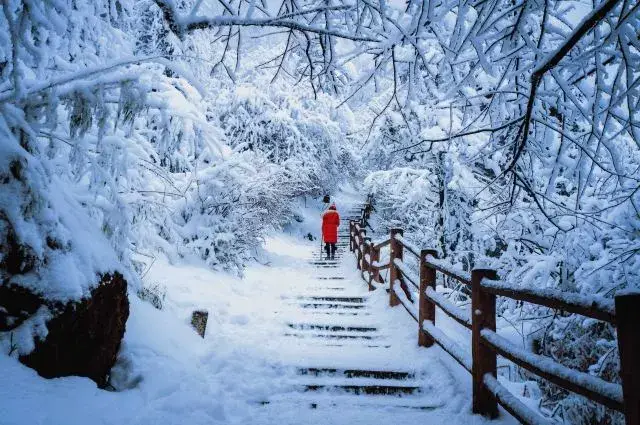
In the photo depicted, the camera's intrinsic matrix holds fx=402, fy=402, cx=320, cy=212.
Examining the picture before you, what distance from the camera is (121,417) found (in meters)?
2.71

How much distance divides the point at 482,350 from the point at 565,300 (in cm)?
109

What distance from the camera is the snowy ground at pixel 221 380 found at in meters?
2.49

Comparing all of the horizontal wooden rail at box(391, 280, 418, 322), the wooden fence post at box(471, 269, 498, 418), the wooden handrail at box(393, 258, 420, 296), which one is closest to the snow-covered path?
the wooden fence post at box(471, 269, 498, 418)

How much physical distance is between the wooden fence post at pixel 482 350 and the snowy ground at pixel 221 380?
0.13 m

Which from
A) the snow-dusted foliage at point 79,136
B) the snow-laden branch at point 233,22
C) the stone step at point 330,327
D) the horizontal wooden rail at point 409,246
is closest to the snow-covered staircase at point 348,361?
the stone step at point 330,327

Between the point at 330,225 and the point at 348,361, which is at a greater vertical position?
the point at 330,225

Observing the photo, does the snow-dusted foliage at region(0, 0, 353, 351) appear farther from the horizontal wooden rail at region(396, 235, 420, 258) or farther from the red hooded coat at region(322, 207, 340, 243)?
the red hooded coat at region(322, 207, 340, 243)

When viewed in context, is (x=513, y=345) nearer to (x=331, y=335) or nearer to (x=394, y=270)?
(x=331, y=335)

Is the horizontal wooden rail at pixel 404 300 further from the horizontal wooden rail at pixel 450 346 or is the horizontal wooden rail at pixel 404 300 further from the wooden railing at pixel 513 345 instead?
the horizontal wooden rail at pixel 450 346

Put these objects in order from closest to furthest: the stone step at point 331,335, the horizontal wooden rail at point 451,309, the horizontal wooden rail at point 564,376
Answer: the horizontal wooden rail at point 564,376 → the horizontal wooden rail at point 451,309 → the stone step at point 331,335

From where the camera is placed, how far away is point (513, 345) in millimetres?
2762

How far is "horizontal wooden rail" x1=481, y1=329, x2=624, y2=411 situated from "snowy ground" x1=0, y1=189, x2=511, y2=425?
2.24 feet

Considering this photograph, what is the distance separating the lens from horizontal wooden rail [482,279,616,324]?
75.2 inches

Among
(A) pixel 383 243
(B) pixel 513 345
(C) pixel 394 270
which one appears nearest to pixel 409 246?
(C) pixel 394 270
